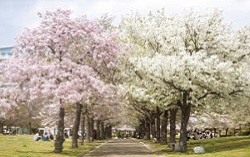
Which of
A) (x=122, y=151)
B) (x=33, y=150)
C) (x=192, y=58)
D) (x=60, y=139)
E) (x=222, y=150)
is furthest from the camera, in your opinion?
(x=122, y=151)

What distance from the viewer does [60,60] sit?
36688mm

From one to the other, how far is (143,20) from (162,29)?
354 centimetres

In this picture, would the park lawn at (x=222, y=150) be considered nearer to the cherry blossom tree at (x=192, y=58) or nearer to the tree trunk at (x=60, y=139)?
the cherry blossom tree at (x=192, y=58)

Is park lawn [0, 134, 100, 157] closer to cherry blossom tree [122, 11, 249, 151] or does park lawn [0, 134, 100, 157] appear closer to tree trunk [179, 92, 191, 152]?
tree trunk [179, 92, 191, 152]

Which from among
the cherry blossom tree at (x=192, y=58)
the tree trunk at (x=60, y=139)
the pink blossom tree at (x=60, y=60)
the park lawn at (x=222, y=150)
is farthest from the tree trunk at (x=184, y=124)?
the tree trunk at (x=60, y=139)

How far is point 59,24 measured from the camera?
36344 mm

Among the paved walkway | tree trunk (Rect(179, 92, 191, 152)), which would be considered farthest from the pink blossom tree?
tree trunk (Rect(179, 92, 191, 152))

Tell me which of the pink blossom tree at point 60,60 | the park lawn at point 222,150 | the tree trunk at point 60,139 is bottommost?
the park lawn at point 222,150

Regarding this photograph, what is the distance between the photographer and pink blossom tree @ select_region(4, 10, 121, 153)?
35.2 metres

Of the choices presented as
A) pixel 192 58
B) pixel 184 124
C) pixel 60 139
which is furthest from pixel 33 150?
pixel 192 58

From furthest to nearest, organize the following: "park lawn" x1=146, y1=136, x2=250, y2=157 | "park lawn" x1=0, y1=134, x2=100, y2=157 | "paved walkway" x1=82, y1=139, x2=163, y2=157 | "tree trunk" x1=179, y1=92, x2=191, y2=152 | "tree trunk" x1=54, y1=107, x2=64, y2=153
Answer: "tree trunk" x1=179, y1=92, x2=191, y2=152, "tree trunk" x1=54, y1=107, x2=64, y2=153, "paved walkway" x1=82, y1=139, x2=163, y2=157, "park lawn" x1=0, y1=134, x2=100, y2=157, "park lawn" x1=146, y1=136, x2=250, y2=157

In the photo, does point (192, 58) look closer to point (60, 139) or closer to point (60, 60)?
point (60, 60)

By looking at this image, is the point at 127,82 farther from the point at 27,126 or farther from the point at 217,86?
the point at 27,126

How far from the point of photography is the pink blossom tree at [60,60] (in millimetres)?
35156
